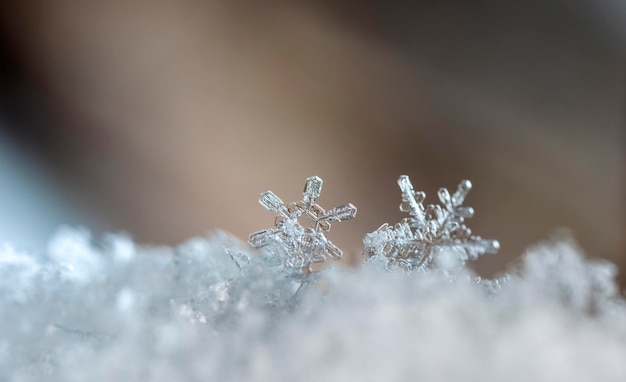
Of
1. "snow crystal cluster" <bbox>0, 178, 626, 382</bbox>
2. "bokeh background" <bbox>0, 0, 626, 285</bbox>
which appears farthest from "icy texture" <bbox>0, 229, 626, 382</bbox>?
"bokeh background" <bbox>0, 0, 626, 285</bbox>

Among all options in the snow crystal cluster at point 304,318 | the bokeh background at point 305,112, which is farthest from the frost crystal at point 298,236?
the bokeh background at point 305,112

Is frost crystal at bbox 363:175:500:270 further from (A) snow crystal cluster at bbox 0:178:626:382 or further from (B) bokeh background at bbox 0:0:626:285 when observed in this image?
(B) bokeh background at bbox 0:0:626:285

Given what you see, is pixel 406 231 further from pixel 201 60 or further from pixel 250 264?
pixel 201 60

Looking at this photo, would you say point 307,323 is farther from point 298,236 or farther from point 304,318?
point 298,236

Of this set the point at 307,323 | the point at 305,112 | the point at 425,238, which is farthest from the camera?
the point at 305,112

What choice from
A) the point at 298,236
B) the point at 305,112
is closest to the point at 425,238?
the point at 298,236

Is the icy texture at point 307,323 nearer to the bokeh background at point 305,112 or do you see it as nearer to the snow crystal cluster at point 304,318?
the snow crystal cluster at point 304,318
